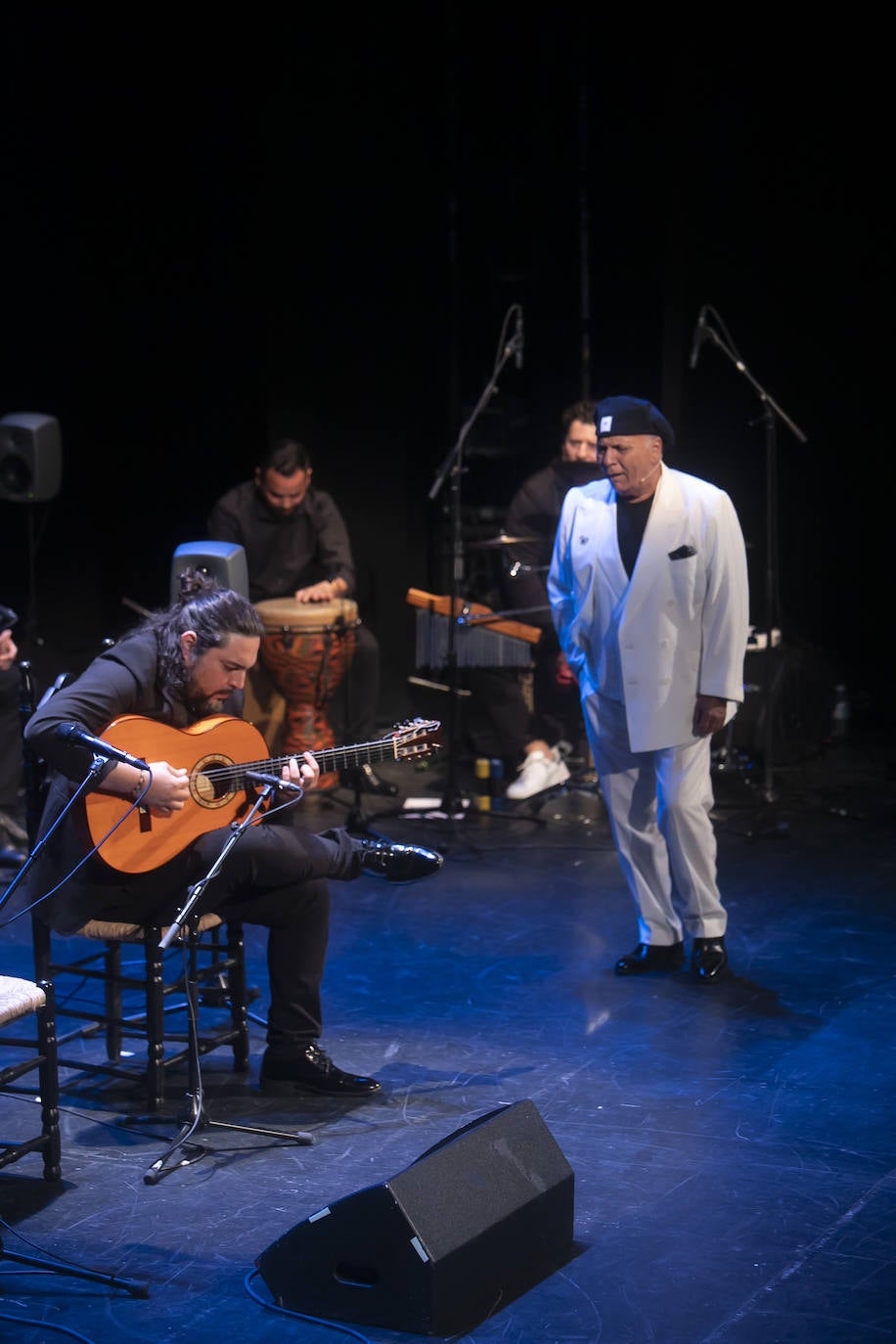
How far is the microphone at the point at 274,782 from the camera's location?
394cm

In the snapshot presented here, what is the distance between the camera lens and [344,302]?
8695mm

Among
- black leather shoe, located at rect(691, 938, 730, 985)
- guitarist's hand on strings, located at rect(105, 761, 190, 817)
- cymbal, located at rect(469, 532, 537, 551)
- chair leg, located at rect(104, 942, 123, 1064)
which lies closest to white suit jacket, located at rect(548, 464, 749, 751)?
black leather shoe, located at rect(691, 938, 730, 985)

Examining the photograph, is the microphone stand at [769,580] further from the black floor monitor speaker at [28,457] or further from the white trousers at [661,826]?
the black floor monitor speaker at [28,457]

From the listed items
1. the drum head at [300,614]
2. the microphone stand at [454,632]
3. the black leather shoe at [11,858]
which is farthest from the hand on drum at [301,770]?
the drum head at [300,614]

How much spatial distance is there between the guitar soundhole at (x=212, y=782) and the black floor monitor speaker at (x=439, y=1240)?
4.25ft

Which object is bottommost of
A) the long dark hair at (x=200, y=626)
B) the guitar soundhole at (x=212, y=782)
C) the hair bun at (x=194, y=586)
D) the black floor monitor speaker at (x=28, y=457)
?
the guitar soundhole at (x=212, y=782)

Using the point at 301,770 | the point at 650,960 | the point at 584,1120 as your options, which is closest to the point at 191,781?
the point at 301,770

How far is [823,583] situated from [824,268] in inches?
67.3

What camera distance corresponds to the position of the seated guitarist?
4.11 metres

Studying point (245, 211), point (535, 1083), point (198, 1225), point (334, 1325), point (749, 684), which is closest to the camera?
point (334, 1325)

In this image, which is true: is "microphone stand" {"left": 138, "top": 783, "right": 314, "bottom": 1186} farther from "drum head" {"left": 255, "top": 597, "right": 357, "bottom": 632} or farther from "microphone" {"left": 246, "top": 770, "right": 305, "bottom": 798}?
"drum head" {"left": 255, "top": 597, "right": 357, "bottom": 632}

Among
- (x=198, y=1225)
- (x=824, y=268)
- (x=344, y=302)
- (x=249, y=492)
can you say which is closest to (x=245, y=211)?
(x=344, y=302)

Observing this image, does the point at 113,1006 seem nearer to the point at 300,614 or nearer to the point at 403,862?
the point at 403,862

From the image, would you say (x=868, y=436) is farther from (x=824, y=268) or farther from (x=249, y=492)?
(x=249, y=492)
